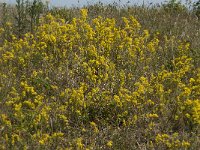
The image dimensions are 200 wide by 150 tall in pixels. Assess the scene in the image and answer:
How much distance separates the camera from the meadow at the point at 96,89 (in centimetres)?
410

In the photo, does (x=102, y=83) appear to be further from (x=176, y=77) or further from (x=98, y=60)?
(x=176, y=77)

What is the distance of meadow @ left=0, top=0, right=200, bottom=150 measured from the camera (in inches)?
161

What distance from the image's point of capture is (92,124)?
4.14 metres

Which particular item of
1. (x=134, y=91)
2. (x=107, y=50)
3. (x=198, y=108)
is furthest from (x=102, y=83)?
(x=198, y=108)

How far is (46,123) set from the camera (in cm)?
423

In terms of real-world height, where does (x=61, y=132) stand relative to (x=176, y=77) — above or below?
below

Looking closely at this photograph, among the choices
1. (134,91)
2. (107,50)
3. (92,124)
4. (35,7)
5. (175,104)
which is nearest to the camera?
A: (92,124)

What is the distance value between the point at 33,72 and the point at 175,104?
1887 millimetres

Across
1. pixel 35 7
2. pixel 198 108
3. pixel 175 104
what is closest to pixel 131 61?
pixel 175 104

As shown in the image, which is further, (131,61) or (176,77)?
(131,61)

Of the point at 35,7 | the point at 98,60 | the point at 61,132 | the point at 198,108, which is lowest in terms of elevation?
the point at 61,132

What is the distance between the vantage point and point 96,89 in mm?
4625

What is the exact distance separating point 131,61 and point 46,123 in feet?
5.67

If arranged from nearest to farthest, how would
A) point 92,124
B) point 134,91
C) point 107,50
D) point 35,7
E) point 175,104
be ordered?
point 92,124, point 175,104, point 134,91, point 107,50, point 35,7
